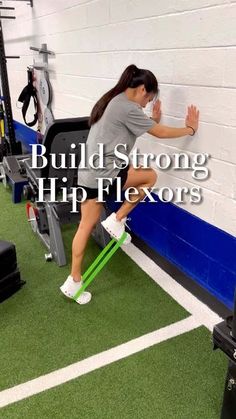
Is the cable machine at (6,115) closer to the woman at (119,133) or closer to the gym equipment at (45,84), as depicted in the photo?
the gym equipment at (45,84)

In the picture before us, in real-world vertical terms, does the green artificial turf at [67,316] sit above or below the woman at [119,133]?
below

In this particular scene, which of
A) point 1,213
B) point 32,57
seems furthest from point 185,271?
point 32,57

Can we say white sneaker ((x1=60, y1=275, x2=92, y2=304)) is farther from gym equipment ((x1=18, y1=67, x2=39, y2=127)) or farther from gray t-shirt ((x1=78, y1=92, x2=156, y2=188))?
gym equipment ((x1=18, y1=67, x2=39, y2=127))

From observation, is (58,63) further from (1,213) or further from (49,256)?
(49,256)

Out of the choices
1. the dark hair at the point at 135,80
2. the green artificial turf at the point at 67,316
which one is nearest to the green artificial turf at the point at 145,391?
the green artificial turf at the point at 67,316

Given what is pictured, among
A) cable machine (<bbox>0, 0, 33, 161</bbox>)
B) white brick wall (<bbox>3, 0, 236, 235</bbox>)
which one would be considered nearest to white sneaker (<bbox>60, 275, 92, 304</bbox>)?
white brick wall (<bbox>3, 0, 236, 235</bbox>)

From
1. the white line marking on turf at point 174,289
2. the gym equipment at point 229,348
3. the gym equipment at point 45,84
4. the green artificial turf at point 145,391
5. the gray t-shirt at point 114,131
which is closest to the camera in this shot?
the gym equipment at point 229,348

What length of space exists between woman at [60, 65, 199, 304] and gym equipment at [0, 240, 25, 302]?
0.31m

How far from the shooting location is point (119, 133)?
1.86m

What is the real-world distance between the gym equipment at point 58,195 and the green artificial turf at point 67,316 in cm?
16

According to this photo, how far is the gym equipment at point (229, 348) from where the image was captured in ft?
3.42

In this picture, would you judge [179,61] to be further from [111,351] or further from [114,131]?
[111,351]

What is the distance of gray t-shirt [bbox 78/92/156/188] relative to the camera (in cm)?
181

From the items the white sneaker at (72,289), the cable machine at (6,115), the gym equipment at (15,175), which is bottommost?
the white sneaker at (72,289)
